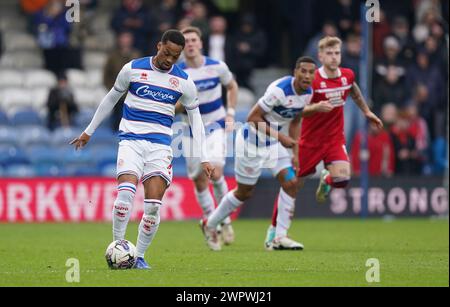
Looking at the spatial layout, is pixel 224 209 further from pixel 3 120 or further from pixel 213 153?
pixel 3 120

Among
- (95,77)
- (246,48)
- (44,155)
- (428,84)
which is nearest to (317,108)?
(44,155)

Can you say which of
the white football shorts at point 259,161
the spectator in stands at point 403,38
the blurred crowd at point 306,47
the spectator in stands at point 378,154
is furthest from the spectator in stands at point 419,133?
the white football shorts at point 259,161

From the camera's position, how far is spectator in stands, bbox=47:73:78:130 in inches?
896

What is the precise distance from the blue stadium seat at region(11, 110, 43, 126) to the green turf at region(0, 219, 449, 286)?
360 cm

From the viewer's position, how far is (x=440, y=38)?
2556cm

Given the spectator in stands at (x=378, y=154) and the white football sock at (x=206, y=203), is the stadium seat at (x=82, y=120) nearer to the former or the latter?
the spectator in stands at (x=378, y=154)

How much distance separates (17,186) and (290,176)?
8.33 m

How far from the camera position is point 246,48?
78.9ft

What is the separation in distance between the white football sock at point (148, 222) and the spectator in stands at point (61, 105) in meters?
11.5

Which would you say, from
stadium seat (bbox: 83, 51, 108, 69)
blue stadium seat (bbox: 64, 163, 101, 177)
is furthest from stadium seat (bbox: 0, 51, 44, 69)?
blue stadium seat (bbox: 64, 163, 101, 177)

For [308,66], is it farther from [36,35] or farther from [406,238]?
[36,35]

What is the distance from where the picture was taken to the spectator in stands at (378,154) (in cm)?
2345
